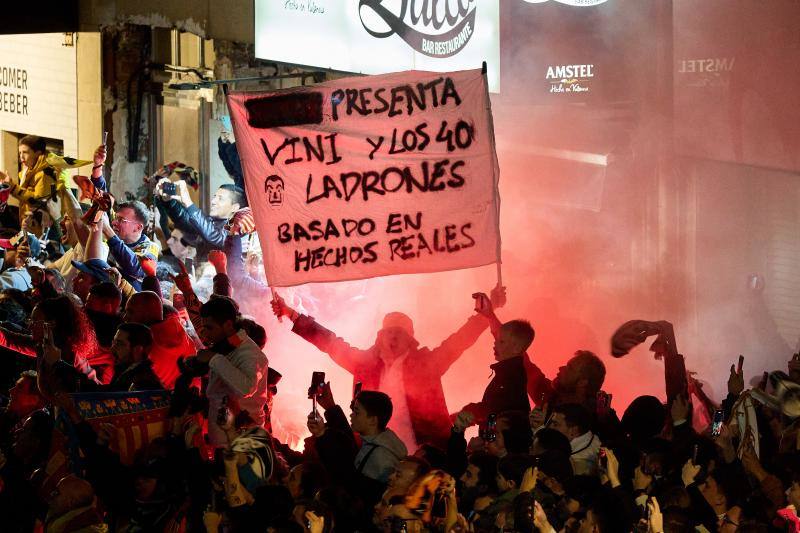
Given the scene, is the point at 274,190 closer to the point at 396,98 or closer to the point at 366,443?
the point at 396,98

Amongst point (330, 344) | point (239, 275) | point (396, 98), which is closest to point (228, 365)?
point (330, 344)

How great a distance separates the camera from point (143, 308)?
6.89m

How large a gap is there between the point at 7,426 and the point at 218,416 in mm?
1331

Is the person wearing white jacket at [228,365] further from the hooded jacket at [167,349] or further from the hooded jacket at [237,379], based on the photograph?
the hooded jacket at [167,349]

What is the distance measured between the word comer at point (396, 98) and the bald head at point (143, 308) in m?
1.35

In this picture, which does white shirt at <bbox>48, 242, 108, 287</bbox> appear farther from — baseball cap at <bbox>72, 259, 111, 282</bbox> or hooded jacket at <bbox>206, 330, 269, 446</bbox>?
hooded jacket at <bbox>206, 330, 269, 446</bbox>

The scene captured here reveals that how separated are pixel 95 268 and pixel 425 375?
2.66 m

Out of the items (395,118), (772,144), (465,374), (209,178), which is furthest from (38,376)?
(772,144)

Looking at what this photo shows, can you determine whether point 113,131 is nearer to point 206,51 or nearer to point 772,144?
point 206,51

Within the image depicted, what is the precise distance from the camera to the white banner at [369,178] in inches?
279

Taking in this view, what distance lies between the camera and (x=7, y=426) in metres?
6.75

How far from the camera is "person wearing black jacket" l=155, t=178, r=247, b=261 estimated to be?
10.4m

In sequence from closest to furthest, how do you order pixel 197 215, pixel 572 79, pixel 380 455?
pixel 380 455, pixel 197 215, pixel 572 79

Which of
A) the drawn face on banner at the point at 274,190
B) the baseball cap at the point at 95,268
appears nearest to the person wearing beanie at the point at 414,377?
the drawn face on banner at the point at 274,190
